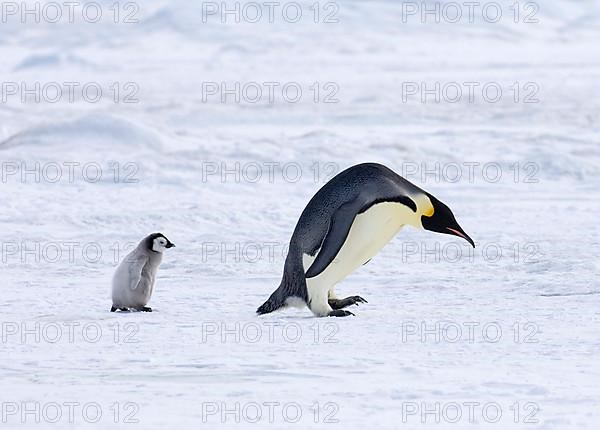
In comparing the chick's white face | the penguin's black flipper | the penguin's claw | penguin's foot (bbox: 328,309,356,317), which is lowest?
penguin's foot (bbox: 328,309,356,317)

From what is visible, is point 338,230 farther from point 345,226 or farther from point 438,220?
point 438,220

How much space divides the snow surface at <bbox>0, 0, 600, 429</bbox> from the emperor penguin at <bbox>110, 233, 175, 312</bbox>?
0.15 meters

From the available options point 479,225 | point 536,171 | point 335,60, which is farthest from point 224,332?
point 335,60

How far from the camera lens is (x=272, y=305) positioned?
5.19 metres

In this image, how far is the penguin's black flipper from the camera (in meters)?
5.02

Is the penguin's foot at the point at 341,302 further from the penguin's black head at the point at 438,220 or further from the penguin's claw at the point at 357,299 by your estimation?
the penguin's black head at the point at 438,220

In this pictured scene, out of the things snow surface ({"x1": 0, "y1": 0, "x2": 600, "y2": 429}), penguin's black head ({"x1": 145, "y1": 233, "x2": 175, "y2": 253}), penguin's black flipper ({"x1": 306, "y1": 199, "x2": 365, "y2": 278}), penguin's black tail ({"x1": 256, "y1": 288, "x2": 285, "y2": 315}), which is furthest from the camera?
penguin's black head ({"x1": 145, "y1": 233, "x2": 175, "y2": 253})

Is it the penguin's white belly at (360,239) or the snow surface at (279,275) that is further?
the penguin's white belly at (360,239)

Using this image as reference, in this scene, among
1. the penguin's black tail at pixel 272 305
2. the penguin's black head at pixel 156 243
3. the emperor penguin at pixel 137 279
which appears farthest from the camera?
the penguin's black head at pixel 156 243

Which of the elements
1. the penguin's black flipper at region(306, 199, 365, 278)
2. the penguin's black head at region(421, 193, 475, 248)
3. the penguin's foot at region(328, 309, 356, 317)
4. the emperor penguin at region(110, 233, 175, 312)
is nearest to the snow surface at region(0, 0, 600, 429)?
the penguin's foot at region(328, 309, 356, 317)

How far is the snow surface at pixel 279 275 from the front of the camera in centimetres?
362

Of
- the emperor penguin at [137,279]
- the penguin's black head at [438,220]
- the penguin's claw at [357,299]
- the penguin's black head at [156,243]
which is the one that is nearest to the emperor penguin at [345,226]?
the penguin's black head at [438,220]

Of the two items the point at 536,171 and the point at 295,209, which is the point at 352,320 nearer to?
the point at 295,209

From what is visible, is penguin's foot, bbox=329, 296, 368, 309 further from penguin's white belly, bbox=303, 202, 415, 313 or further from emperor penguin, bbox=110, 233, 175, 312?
emperor penguin, bbox=110, 233, 175, 312
